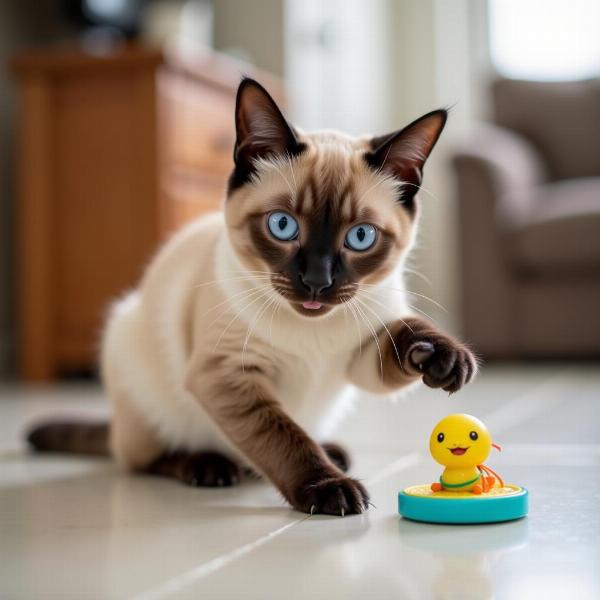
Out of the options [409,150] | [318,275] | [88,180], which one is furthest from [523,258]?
[318,275]

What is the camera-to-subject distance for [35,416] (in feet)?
9.11

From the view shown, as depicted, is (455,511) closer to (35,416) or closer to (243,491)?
(243,491)

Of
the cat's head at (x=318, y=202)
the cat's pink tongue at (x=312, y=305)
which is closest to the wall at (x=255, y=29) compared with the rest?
the cat's head at (x=318, y=202)

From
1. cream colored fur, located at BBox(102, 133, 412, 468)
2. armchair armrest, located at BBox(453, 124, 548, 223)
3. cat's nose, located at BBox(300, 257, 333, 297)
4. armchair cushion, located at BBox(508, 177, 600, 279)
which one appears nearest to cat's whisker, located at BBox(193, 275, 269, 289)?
cream colored fur, located at BBox(102, 133, 412, 468)

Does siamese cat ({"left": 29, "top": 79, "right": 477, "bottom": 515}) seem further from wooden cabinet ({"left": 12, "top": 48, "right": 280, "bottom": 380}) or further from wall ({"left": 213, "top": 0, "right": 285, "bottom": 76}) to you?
wall ({"left": 213, "top": 0, "right": 285, "bottom": 76})

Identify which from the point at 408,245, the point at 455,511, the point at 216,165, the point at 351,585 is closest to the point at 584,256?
the point at 216,165

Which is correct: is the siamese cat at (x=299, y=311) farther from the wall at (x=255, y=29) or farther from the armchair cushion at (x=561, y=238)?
the wall at (x=255, y=29)

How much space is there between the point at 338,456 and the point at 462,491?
485 millimetres

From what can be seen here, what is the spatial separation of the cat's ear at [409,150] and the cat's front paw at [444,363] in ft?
0.97

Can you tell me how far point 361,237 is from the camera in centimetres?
142

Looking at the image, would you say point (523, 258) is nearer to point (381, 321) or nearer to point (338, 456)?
point (338, 456)

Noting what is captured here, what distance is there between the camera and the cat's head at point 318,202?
1376mm

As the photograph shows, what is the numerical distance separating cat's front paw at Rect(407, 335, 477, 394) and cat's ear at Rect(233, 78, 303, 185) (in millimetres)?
384

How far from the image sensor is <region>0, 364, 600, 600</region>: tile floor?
1007 millimetres
